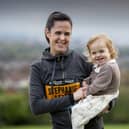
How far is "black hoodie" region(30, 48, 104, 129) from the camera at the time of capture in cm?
292

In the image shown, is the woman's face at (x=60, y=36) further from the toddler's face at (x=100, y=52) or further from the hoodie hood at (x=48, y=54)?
the toddler's face at (x=100, y=52)

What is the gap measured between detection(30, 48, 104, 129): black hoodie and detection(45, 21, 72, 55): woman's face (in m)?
0.05

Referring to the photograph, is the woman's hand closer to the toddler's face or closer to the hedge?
the toddler's face

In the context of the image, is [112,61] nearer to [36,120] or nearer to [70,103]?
[70,103]

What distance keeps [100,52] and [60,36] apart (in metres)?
0.23

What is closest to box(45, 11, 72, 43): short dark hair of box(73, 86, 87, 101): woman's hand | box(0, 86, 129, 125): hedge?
box(73, 86, 87, 101): woman's hand

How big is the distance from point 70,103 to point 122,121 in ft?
46.5

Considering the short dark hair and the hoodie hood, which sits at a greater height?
the short dark hair

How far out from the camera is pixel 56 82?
294 centimetres

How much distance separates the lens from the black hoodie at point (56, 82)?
292cm

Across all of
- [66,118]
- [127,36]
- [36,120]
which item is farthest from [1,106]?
[66,118]

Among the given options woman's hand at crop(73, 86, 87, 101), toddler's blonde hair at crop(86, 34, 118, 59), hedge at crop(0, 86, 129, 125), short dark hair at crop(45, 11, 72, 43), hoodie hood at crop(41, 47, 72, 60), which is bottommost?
hedge at crop(0, 86, 129, 125)

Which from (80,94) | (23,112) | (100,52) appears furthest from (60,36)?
(23,112)

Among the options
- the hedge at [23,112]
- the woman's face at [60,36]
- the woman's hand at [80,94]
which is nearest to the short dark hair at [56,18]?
the woman's face at [60,36]
